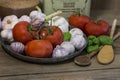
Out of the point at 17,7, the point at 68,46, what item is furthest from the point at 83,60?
the point at 17,7

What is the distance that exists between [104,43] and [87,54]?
0.06 m

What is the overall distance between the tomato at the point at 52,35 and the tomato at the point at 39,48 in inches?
0.7

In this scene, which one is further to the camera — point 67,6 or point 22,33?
point 67,6

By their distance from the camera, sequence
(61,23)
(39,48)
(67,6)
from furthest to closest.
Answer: (67,6), (61,23), (39,48)

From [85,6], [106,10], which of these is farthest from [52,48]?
[106,10]

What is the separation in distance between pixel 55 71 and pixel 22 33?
0.12m

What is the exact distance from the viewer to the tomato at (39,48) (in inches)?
28.6

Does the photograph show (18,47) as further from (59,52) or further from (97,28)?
(97,28)

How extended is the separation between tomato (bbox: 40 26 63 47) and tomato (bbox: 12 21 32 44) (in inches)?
1.4

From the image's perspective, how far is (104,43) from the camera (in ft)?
2.67

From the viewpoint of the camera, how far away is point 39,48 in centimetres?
73

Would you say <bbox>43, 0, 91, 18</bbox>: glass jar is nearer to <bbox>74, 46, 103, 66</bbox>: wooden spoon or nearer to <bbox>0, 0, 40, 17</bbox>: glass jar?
<bbox>0, 0, 40, 17</bbox>: glass jar

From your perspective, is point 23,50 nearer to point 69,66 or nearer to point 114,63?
point 69,66

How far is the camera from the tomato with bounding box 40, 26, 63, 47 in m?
0.75
